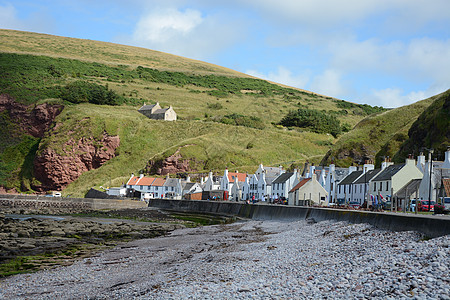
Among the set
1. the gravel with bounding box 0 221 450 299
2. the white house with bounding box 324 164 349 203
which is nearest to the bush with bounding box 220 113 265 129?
the white house with bounding box 324 164 349 203

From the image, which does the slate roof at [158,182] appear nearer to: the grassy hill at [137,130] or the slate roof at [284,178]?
the grassy hill at [137,130]

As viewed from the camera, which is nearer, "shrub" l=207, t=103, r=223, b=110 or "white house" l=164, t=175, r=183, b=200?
"white house" l=164, t=175, r=183, b=200

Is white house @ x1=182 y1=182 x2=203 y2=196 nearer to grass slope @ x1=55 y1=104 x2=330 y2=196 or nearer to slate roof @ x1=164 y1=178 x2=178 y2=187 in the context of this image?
slate roof @ x1=164 y1=178 x2=178 y2=187

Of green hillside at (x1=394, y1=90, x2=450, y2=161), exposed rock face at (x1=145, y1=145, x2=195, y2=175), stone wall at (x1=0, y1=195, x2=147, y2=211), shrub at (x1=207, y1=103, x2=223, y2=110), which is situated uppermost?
shrub at (x1=207, y1=103, x2=223, y2=110)

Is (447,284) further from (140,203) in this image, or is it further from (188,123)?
(188,123)

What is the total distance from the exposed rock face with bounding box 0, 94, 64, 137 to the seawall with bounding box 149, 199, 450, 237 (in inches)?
2334

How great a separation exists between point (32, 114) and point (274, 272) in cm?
13627

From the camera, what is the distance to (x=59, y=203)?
8694 centimetres

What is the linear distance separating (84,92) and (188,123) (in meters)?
37.2

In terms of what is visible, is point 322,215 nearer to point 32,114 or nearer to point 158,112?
point 32,114

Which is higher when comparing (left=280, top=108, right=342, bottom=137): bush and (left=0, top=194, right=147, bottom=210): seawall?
(left=280, top=108, right=342, bottom=137): bush

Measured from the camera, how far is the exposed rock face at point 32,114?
137 metres

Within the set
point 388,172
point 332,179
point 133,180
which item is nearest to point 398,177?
point 388,172

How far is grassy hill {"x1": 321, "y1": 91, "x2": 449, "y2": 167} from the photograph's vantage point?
2805 inches
